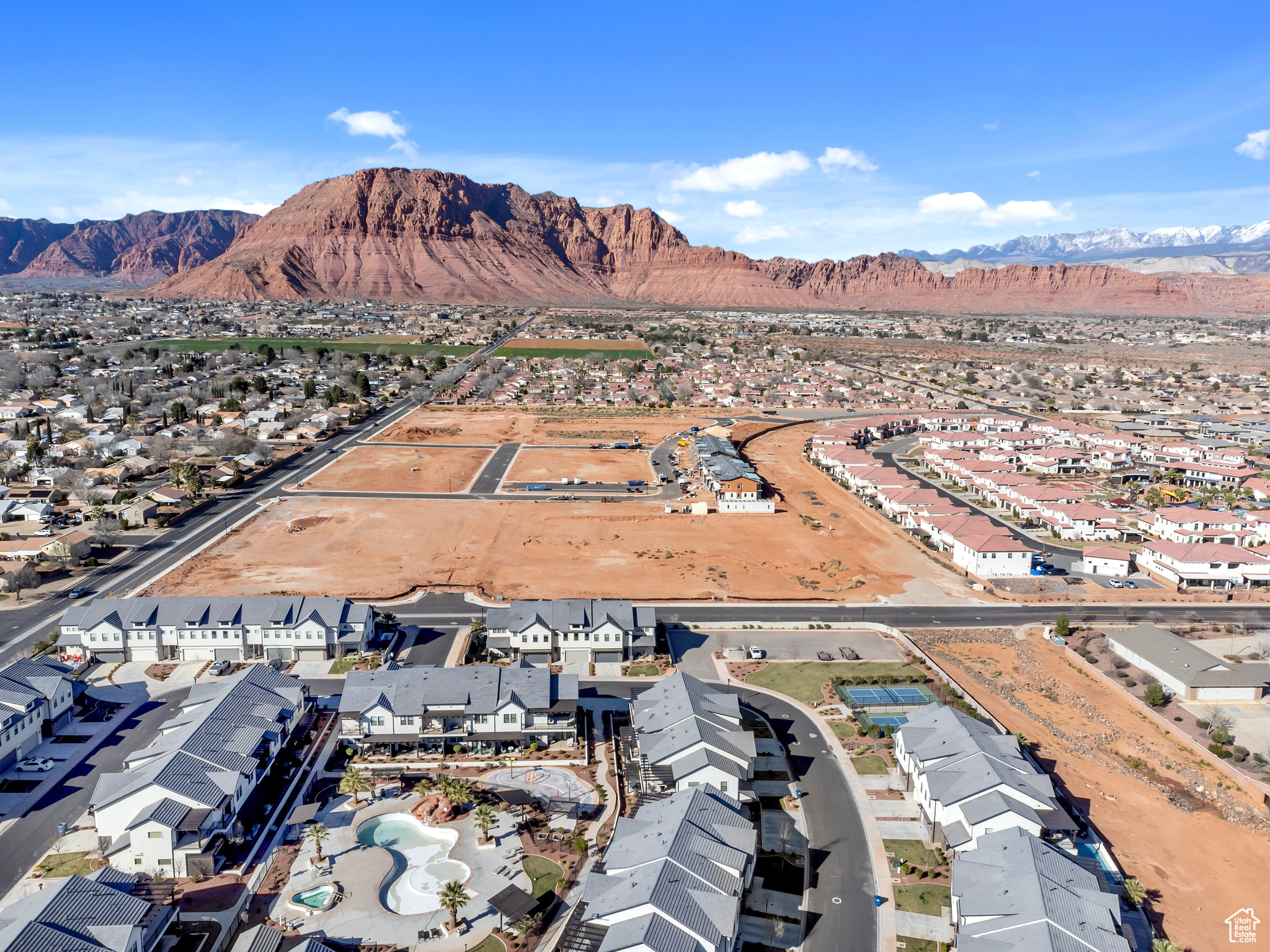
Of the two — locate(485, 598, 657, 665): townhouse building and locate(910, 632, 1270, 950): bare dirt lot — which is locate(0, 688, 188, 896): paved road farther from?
locate(910, 632, 1270, 950): bare dirt lot

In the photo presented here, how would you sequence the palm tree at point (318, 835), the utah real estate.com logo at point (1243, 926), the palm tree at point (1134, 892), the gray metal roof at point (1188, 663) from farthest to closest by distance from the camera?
the gray metal roof at point (1188, 663) → the palm tree at point (318, 835) → the palm tree at point (1134, 892) → the utah real estate.com logo at point (1243, 926)

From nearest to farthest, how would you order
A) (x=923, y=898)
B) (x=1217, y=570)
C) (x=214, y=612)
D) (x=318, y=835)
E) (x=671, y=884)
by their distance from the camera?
(x=671, y=884) → (x=923, y=898) → (x=318, y=835) → (x=214, y=612) → (x=1217, y=570)

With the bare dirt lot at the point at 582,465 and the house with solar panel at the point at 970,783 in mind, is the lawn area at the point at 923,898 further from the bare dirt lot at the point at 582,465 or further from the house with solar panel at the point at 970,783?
the bare dirt lot at the point at 582,465

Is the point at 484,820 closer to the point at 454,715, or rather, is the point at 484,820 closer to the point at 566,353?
the point at 454,715

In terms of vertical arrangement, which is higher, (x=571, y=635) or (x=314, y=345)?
(x=314, y=345)

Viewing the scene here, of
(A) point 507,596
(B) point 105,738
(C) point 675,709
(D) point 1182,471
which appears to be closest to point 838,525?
(A) point 507,596

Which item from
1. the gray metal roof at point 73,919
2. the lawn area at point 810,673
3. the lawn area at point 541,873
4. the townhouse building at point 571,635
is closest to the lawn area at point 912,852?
the lawn area at point 810,673

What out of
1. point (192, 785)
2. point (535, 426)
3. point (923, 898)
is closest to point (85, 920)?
point (192, 785)
